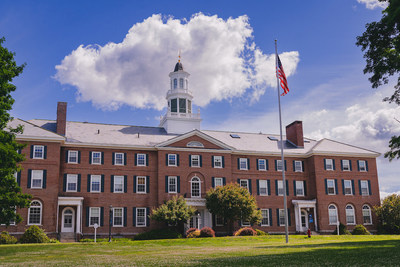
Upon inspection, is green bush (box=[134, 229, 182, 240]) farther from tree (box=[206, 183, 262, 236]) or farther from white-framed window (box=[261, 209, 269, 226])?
white-framed window (box=[261, 209, 269, 226])

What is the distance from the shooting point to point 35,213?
3781cm

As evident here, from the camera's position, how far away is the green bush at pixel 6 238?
114 feet

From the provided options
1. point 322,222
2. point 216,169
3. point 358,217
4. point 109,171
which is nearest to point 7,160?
point 109,171

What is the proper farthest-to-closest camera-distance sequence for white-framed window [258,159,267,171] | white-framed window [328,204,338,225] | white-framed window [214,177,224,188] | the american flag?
1. white-framed window [258,159,267,171]
2. white-framed window [328,204,338,225]
3. white-framed window [214,177,224,188]
4. the american flag

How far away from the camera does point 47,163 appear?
39.0m

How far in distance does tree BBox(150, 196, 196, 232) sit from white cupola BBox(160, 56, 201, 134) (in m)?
10.6

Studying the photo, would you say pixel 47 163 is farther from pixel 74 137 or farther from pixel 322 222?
pixel 322 222

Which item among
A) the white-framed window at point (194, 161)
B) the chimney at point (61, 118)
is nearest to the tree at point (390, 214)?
the white-framed window at point (194, 161)

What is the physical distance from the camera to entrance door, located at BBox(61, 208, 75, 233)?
39.8 meters

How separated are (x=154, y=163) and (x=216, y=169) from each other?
650 centimetres

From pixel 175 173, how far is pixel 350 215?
20512mm

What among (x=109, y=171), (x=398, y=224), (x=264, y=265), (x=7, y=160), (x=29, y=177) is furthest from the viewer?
(x=398, y=224)

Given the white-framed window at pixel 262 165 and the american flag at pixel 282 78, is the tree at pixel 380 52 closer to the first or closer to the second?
the american flag at pixel 282 78

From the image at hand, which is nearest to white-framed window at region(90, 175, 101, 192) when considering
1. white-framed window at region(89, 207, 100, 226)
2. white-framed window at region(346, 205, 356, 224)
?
white-framed window at region(89, 207, 100, 226)
